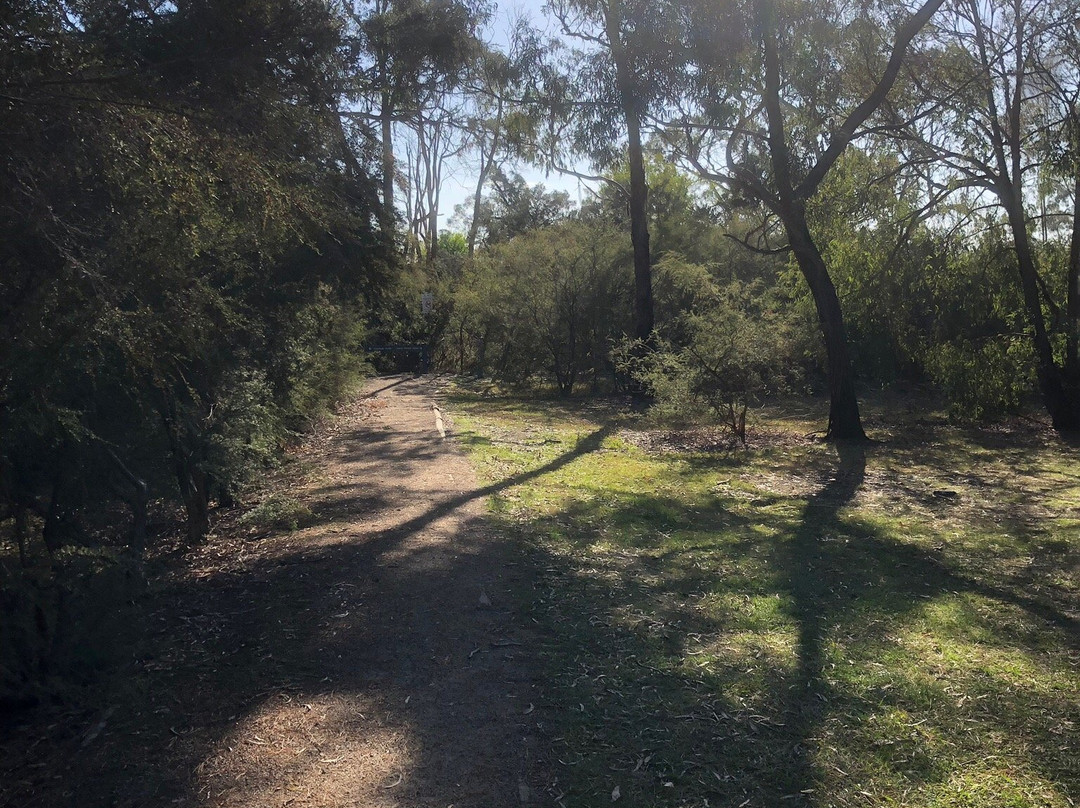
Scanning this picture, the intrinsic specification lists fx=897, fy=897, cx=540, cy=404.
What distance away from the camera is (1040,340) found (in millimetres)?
18203

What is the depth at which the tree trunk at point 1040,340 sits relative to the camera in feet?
58.3

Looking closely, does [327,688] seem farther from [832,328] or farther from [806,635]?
[832,328]

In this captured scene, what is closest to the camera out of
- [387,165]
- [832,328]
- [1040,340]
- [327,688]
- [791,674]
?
[327,688]

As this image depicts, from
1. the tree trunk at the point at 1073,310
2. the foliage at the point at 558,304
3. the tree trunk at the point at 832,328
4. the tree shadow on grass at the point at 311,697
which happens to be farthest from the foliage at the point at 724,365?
the foliage at the point at 558,304

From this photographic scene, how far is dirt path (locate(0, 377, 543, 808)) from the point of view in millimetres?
4102

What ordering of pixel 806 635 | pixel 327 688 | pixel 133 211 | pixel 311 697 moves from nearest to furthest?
pixel 311 697 < pixel 327 688 < pixel 133 211 < pixel 806 635

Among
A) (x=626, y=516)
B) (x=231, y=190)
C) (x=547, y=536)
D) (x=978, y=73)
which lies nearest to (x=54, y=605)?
(x=231, y=190)

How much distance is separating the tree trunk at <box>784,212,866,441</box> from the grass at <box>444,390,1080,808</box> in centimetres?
404

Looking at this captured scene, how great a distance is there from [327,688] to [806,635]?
322 cm

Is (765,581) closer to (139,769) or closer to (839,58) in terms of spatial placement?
(139,769)

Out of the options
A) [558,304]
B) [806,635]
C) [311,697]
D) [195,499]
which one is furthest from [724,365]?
[311,697]

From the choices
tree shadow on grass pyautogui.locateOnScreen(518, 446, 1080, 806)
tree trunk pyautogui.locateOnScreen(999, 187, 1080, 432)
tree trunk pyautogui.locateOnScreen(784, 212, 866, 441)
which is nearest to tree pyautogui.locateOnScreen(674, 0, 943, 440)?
tree trunk pyautogui.locateOnScreen(784, 212, 866, 441)

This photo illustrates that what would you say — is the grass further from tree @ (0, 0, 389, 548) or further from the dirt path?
tree @ (0, 0, 389, 548)

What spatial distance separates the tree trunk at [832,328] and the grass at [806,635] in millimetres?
4039
